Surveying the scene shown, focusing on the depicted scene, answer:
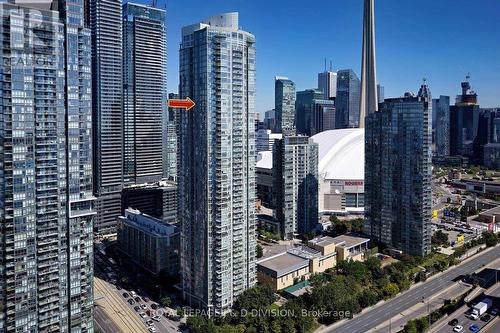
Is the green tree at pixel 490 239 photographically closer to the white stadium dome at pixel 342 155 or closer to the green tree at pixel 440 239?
the green tree at pixel 440 239

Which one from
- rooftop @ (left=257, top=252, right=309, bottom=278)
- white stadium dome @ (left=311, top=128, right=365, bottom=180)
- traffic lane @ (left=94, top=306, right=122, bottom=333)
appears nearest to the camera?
traffic lane @ (left=94, top=306, right=122, bottom=333)

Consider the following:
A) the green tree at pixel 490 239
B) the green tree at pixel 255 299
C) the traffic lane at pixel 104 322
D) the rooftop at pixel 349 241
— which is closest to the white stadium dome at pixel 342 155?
the rooftop at pixel 349 241

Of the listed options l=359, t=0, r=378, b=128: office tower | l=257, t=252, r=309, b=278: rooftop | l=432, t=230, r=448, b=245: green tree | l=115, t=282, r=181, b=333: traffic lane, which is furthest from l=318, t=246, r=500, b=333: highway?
l=359, t=0, r=378, b=128: office tower

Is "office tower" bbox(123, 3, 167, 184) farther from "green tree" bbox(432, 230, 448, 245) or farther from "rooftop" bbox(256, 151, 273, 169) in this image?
"green tree" bbox(432, 230, 448, 245)

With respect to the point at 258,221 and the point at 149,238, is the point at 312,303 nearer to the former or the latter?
the point at 149,238

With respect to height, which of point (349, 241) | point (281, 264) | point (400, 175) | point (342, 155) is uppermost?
point (342, 155)

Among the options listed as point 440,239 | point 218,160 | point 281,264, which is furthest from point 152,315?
point 440,239

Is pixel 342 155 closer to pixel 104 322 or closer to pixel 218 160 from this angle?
pixel 218 160
